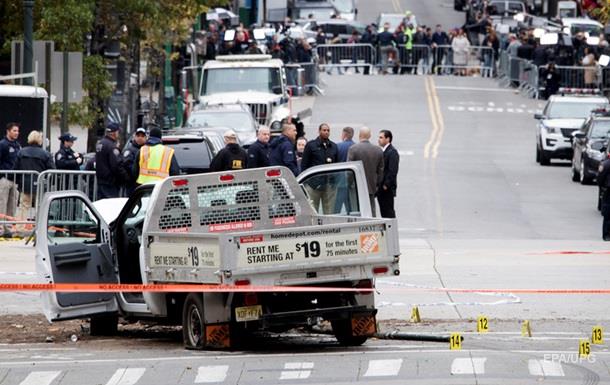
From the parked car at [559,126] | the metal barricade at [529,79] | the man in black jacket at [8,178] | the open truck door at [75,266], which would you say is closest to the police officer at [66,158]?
the man in black jacket at [8,178]

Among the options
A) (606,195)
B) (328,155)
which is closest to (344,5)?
(606,195)

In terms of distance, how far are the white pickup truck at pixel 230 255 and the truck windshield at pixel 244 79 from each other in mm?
25090

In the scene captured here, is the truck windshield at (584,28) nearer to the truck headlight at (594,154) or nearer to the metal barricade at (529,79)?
the metal barricade at (529,79)

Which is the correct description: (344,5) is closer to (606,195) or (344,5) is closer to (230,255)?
(606,195)

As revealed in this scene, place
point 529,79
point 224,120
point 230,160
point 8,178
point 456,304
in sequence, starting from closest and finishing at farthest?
point 456,304, point 230,160, point 8,178, point 224,120, point 529,79

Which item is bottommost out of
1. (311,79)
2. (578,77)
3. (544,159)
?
(544,159)

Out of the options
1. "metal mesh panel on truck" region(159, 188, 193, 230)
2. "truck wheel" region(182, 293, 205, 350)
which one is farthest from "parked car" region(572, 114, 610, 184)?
"truck wheel" region(182, 293, 205, 350)

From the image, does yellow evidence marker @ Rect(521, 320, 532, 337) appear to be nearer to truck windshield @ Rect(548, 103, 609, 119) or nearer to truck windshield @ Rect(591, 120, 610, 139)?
truck windshield @ Rect(591, 120, 610, 139)

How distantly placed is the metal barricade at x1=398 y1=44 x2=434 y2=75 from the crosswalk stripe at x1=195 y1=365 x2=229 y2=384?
51200mm

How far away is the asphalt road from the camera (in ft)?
41.9

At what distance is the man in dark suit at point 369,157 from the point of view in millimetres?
23219

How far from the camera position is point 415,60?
64500 millimetres

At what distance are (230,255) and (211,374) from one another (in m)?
1.18

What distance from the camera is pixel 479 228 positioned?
28109 millimetres
